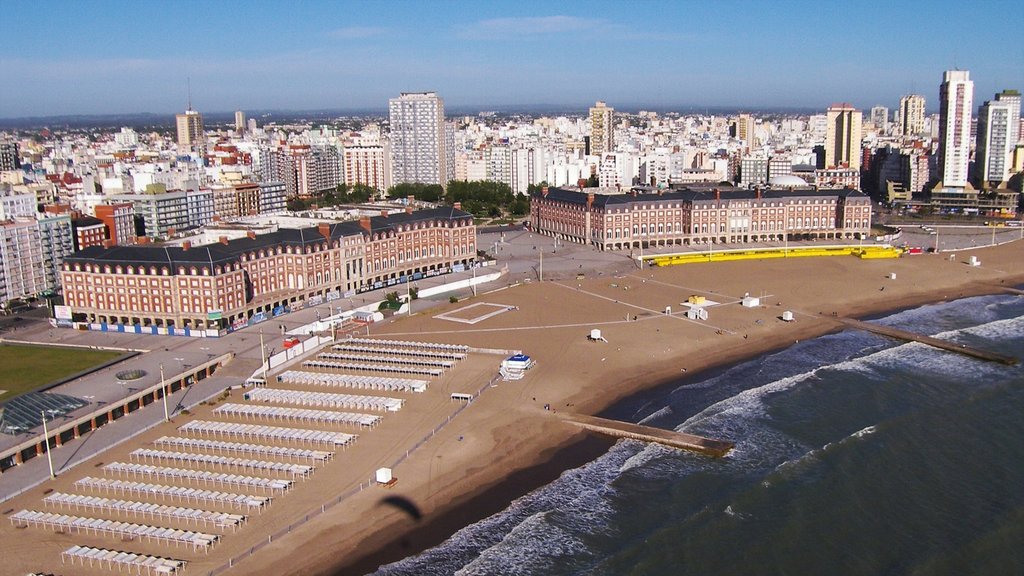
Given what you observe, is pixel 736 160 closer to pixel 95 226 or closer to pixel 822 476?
pixel 95 226

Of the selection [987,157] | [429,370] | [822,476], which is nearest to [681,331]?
[429,370]

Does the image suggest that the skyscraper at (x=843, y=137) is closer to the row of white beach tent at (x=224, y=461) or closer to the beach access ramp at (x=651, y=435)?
the beach access ramp at (x=651, y=435)

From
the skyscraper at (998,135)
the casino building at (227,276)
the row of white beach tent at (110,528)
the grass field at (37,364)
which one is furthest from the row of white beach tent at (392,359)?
the skyscraper at (998,135)

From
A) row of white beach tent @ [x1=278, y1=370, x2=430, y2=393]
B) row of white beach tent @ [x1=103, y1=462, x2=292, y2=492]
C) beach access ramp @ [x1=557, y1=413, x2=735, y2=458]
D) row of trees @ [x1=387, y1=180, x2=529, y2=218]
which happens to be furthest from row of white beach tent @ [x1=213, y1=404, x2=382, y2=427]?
row of trees @ [x1=387, y1=180, x2=529, y2=218]

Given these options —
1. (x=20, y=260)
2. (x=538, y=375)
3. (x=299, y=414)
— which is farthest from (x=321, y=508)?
(x=20, y=260)

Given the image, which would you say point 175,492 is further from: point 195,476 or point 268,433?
point 268,433
